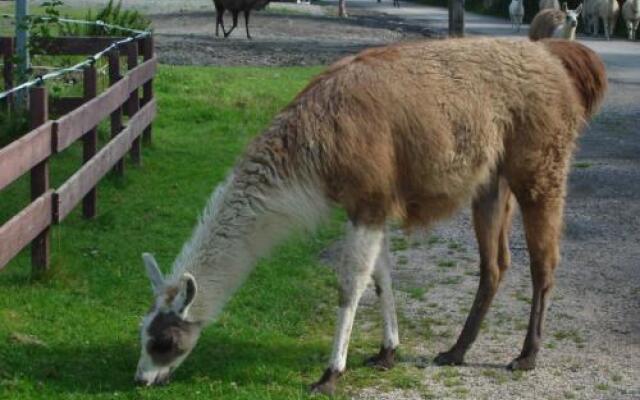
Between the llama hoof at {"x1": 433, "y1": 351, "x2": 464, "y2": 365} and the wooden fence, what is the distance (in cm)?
257

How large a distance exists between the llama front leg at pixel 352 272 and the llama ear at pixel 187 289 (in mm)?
808

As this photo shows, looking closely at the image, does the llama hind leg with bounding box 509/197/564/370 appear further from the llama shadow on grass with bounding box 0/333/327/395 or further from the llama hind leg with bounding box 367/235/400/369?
the llama shadow on grass with bounding box 0/333/327/395

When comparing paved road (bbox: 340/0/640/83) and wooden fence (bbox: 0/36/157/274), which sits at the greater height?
paved road (bbox: 340/0/640/83)

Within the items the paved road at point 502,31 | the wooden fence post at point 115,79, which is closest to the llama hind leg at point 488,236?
the wooden fence post at point 115,79

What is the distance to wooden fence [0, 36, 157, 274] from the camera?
723 centimetres

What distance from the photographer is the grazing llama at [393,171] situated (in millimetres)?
6340

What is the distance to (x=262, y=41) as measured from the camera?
30500 mm

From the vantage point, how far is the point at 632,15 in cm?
3753

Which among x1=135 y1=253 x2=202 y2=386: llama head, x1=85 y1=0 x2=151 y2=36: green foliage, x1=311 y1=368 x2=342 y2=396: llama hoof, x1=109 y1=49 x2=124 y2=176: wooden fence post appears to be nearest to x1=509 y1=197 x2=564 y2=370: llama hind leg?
x1=311 y1=368 x2=342 y2=396: llama hoof

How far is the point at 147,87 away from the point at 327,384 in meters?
7.49

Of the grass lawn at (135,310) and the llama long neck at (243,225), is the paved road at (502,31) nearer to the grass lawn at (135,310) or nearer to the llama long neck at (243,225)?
the grass lawn at (135,310)

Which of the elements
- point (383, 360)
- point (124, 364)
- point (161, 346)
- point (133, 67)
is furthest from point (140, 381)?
point (133, 67)

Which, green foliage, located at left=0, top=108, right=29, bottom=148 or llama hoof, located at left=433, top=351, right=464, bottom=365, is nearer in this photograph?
llama hoof, located at left=433, top=351, right=464, bottom=365

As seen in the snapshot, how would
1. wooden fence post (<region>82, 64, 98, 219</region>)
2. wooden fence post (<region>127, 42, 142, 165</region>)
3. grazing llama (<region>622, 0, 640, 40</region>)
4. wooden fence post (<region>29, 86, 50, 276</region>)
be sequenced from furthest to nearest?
grazing llama (<region>622, 0, 640, 40</region>) → wooden fence post (<region>127, 42, 142, 165</region>) → wooden fence post (<region>82, 64, 98, 219</region>) → wooden fence post (<region>29, 86, 50, 276</region>)
